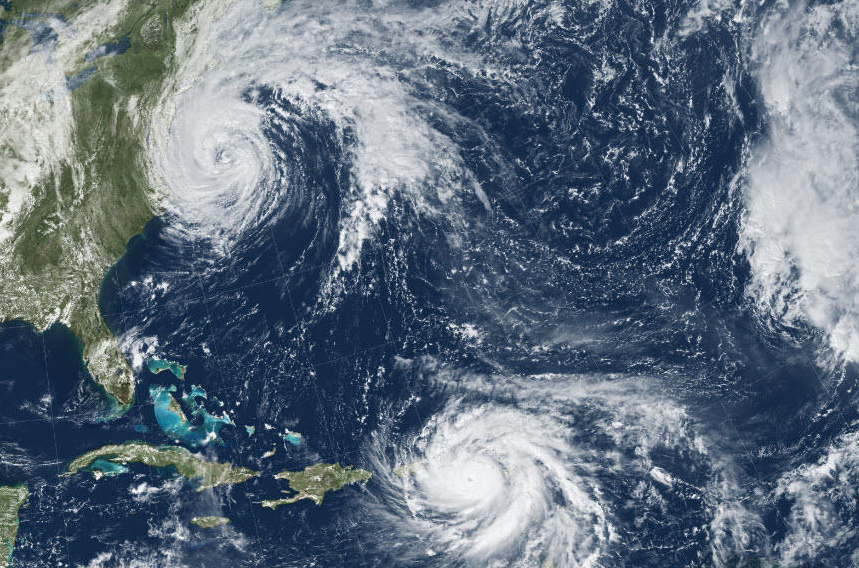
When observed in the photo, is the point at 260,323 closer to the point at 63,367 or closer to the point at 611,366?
the point at 63,367

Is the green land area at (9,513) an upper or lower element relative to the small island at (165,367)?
lower

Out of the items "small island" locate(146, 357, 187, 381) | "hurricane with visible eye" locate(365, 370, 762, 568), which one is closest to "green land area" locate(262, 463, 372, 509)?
"hurricane with visible eye" locate(365, 370, 762, 568)

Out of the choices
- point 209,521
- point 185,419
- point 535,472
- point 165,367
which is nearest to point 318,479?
point 209,521

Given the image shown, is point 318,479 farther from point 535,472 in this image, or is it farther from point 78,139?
point 78,139

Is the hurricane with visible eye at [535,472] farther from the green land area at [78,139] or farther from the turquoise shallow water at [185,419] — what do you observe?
the green land area at [78,139]

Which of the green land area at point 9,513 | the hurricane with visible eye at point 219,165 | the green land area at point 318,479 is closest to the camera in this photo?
the green land area at point 318,479

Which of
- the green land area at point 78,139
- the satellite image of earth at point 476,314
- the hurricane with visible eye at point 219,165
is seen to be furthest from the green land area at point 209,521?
the hurricane with visible eye at point 219,165

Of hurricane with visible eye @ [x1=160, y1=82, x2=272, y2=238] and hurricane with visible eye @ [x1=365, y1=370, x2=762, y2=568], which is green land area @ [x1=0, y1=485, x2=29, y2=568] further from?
hurricane with visible eye @ [x1=365, y1=370, x2=762, y2=568]
